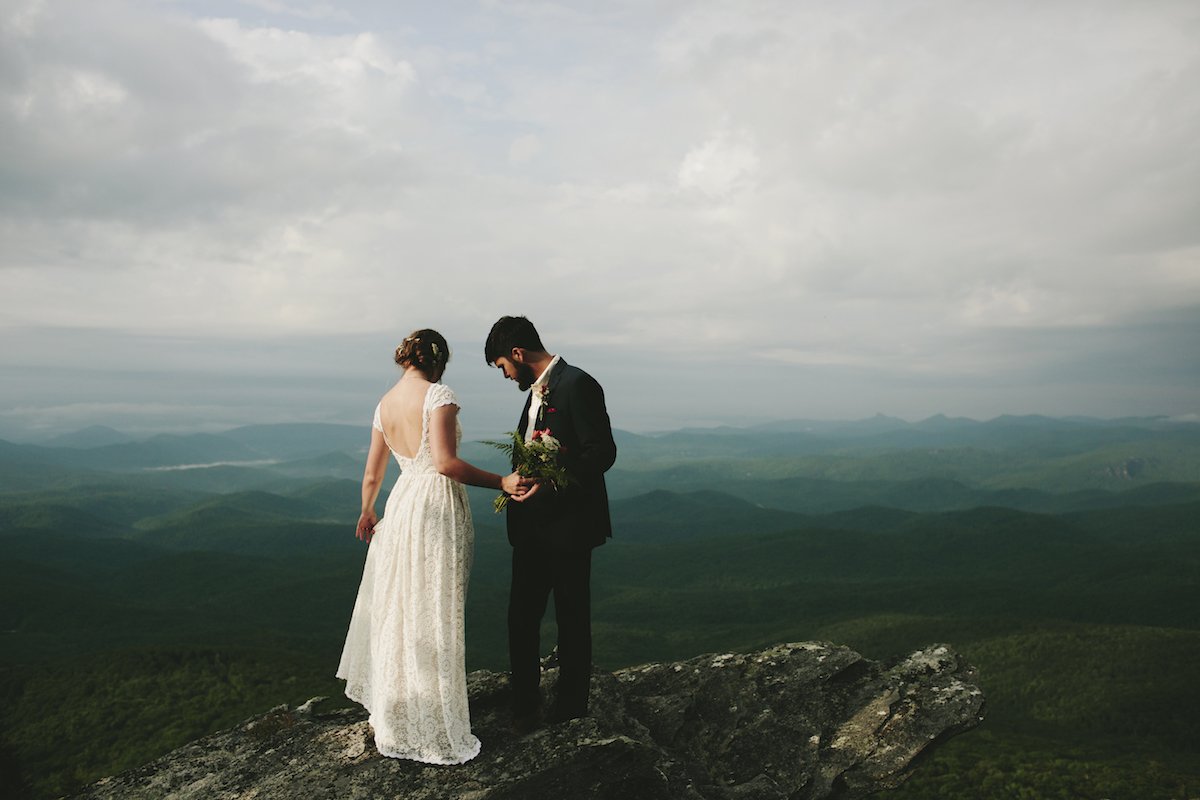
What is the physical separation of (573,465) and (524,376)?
1.14 m

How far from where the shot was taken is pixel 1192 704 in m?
95.1

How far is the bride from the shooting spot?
841cm

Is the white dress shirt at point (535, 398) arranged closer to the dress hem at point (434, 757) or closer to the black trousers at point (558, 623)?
the black trousers at point (558, 623)

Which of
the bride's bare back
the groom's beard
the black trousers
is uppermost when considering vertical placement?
the groom's beard

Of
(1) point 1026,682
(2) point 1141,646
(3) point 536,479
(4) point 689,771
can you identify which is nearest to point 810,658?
(4) point 689,771

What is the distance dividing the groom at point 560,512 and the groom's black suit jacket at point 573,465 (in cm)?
1

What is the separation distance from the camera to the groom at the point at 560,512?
27.5 ft

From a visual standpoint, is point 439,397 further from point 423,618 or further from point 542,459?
point 423,618

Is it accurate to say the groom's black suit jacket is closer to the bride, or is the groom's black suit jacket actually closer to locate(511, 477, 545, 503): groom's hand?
locate(511, 477, 545, 503): groom's hand

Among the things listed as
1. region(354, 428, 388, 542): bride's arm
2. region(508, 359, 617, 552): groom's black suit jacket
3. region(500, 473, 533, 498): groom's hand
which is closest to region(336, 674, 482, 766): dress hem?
region(508, 359, 617, 552): groom's black suit jacket

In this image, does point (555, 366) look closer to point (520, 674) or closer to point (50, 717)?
point (520, 674)

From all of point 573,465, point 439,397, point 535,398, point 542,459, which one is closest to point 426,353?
point 439,397

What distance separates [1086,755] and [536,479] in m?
69.4

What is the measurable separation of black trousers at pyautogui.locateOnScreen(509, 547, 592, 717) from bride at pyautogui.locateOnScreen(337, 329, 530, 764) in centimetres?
66
